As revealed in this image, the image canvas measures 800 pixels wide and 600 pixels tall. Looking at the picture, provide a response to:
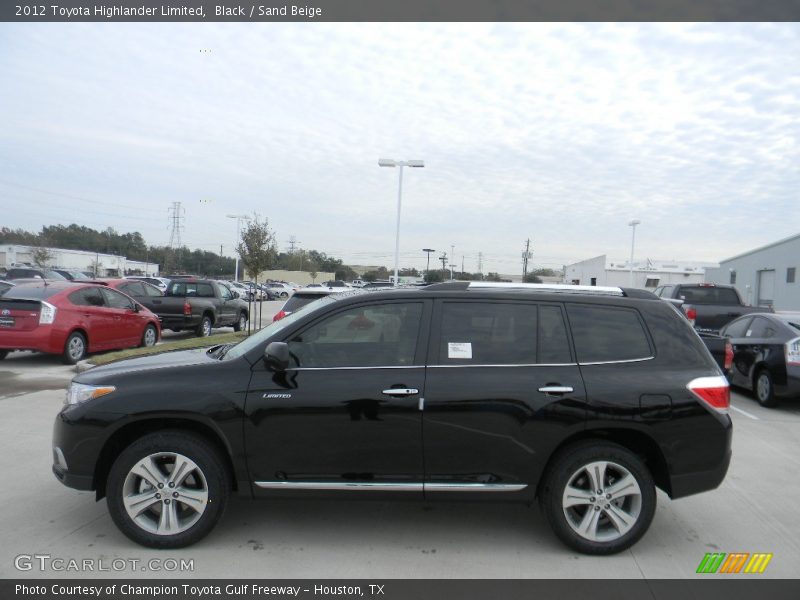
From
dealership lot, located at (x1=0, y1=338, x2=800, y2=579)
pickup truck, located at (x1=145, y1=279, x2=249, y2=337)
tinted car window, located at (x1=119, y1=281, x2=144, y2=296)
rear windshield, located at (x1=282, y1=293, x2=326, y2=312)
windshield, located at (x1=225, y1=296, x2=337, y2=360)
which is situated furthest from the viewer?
tinted car window, located at (x1=119, y1=281, x2=144, y2=296)

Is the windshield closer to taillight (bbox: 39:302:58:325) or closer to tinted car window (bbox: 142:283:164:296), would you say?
taillight (bbox: 39:302:58:325)

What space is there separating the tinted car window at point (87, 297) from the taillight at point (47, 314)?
19.7 inches

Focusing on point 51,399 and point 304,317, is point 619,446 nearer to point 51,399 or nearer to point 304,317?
point 304,317

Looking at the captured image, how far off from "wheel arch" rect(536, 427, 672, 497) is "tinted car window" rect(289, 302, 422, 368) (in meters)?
1.19

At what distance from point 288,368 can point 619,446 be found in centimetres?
231

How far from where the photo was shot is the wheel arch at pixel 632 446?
418 centimetres

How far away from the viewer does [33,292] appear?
36.9 ft

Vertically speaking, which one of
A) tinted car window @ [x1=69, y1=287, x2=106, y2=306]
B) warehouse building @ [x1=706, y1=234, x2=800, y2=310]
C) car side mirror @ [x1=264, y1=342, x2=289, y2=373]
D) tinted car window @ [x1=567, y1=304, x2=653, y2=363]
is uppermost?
warehouse building @ [x1=706, y1=234, x2=800, y2=310]

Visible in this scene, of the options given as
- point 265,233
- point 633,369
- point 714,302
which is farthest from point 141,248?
point 633,369

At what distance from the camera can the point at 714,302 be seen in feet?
48.6

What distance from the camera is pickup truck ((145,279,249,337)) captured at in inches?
659

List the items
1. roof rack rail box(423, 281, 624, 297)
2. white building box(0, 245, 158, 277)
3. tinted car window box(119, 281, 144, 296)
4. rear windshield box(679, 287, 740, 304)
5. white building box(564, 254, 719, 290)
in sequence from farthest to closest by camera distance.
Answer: white building box(0, 245, 158, 277) < white building box(564, 254, 719, 290) < tinted car window box(119, 281, 144, 296) < rear windshield box(679, 287, 740, 304) < roof rack rail box(423, 281, 624, 297)

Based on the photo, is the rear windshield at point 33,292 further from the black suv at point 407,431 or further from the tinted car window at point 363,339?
the tinted car window at point 363,339

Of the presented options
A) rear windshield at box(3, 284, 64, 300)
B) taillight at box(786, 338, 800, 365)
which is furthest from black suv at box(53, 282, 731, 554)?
rear windshield at box(3, 284, 64, 300)
